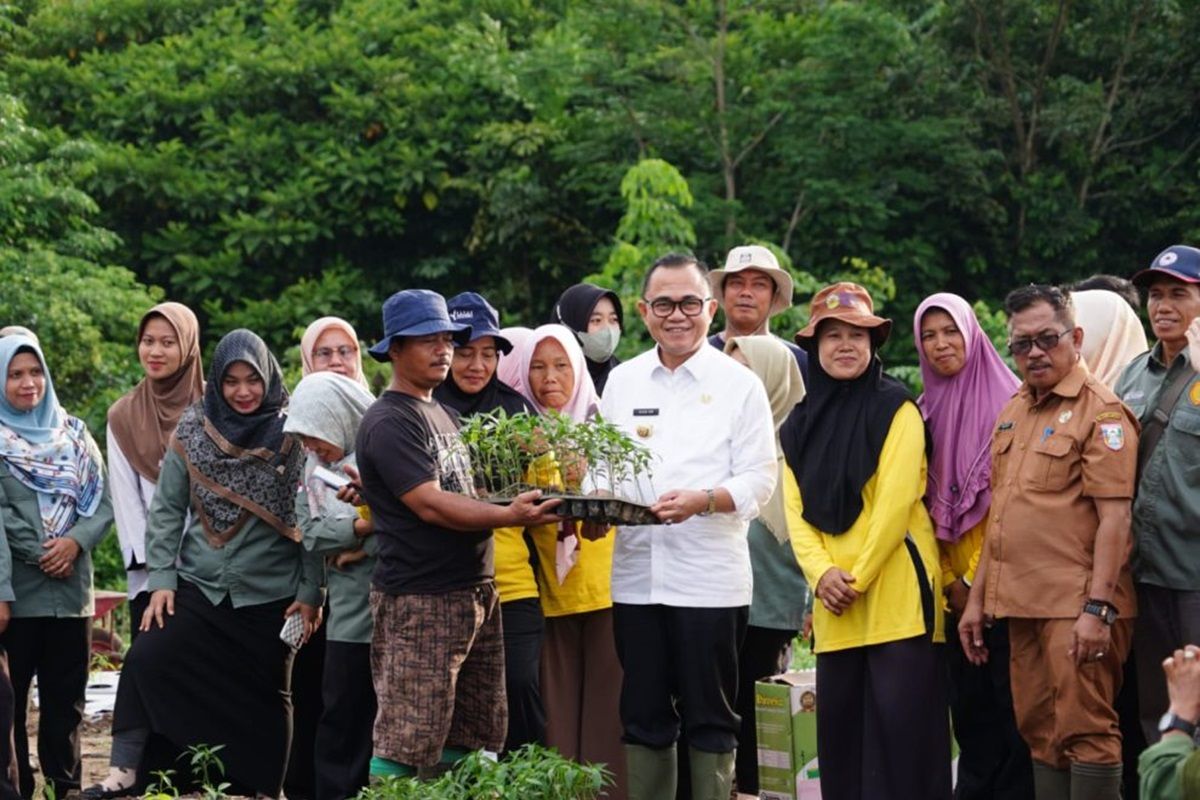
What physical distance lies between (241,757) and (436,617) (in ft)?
5.23

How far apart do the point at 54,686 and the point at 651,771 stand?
8.66 feet

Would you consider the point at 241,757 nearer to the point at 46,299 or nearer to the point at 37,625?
the point at 37,625

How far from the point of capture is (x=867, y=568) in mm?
5395

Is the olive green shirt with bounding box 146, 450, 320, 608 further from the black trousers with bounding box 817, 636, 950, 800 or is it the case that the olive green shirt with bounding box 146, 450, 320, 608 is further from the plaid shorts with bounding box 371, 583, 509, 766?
the black trousers with bounding box 817, 636, 950, 800

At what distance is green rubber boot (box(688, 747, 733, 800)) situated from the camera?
18.3 feet

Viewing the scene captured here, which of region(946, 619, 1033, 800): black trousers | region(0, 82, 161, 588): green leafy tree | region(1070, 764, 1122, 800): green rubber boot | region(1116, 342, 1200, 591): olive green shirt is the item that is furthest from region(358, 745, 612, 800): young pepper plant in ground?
region(0, 82, 161, 588): green leafy tree

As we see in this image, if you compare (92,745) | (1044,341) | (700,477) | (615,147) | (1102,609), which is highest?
(615,147)

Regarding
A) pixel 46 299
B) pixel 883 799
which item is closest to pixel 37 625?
pixel 883 799

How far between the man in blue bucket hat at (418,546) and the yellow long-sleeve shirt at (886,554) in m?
1.13

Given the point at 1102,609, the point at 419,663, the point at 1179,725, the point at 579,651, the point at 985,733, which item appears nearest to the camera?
the point at 1179,725

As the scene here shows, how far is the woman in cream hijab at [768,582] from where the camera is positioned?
6316 millimetres

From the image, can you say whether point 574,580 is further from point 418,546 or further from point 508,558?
point 418,546

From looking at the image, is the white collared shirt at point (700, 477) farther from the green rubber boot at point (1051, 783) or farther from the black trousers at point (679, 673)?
the green rubber boot at point (1051, 783)

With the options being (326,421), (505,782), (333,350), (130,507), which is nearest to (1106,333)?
(505,782)
